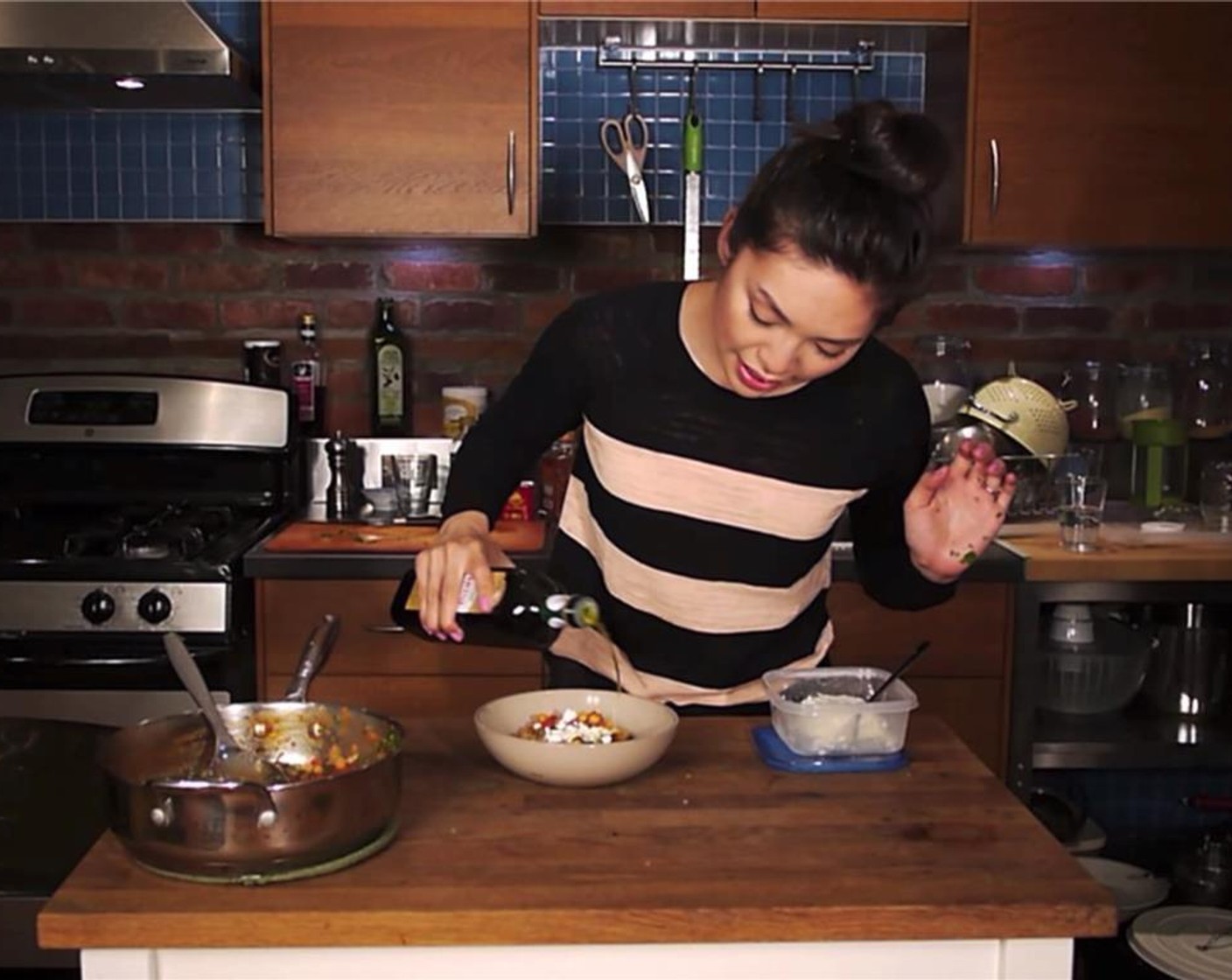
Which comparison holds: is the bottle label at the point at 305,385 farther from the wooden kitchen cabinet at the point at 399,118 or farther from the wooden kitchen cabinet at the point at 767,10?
the wooden kitchen cabinet at the point at 767,10

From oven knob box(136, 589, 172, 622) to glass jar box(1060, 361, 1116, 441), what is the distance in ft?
6.00

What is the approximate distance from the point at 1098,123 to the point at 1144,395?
1.96 feet

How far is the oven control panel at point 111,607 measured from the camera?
241 centimetres

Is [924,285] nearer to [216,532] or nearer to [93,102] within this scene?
[216,532]

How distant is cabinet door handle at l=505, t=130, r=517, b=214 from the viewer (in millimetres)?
2684

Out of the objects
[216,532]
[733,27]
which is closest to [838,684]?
[216,532]

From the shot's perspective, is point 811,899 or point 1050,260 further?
point 1050,260

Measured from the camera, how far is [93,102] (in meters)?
2.83

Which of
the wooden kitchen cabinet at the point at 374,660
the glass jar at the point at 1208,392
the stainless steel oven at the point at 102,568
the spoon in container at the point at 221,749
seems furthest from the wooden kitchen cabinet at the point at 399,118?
the spoon in container at the point at 221,749

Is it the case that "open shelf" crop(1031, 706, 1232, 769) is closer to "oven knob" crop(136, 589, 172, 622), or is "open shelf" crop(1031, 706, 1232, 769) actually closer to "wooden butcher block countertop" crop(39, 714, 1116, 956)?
"wooden butcher block countertop" crop(39, 714, 1116, 956)

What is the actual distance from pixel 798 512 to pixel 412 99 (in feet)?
4.56

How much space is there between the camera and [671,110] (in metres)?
2.99

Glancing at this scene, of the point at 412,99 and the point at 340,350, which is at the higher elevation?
the point at 412,99

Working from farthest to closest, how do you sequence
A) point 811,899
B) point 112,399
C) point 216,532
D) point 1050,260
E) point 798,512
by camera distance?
point 1050,260 < point 112,399 < point 216,532 < point 798,512 < point 811,899
